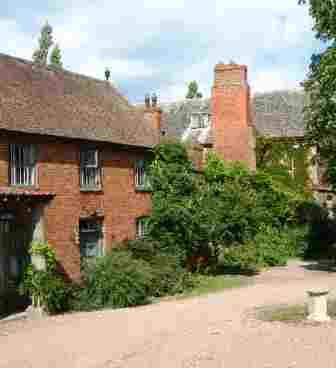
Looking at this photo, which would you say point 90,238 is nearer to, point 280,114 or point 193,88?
point 280,114

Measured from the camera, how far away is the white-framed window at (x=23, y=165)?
64.5 ft

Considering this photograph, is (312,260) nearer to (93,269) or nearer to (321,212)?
(321,212)

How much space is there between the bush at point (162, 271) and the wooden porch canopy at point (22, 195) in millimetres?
4749

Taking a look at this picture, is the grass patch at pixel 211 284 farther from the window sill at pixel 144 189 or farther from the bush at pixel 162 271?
the window sill at pixel 144 189

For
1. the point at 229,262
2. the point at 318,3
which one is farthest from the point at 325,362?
the point at 229,262

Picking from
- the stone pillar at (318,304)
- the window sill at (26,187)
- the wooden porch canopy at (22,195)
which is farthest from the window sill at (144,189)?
the stone pillar at (318,304)

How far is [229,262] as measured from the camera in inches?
1224

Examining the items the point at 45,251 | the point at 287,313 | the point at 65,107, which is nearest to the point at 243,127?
the point at 65,107

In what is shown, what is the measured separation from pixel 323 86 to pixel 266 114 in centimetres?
1906

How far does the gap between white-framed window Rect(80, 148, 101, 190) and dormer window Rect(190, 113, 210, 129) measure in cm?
1821

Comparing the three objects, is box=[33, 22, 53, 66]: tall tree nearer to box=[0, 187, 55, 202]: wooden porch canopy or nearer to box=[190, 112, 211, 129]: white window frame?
box=[190, 112, 211, 129]: white window frame


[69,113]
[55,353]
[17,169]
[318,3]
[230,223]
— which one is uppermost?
[318,3]

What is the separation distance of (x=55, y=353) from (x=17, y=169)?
8.92 meters

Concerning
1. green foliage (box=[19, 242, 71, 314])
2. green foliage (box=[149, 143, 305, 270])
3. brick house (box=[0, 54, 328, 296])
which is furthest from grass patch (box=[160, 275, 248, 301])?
green foliage (box=[19, 242, 71, 314])
